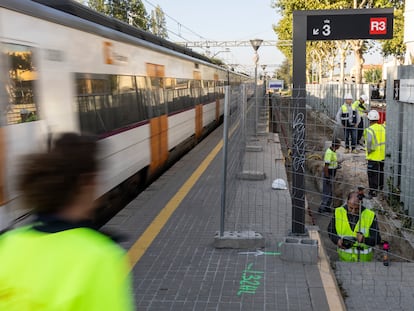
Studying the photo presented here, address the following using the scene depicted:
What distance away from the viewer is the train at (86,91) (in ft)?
15.6

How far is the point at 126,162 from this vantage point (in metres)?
8.39

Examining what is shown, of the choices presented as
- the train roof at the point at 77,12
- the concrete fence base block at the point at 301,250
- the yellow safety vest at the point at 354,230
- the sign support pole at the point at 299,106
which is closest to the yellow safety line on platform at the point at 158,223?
the concrete fence base block at the point at 301,250

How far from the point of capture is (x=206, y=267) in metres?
5.52

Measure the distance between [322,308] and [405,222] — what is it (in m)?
4.57

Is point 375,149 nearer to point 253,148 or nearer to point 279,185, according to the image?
point 279,185

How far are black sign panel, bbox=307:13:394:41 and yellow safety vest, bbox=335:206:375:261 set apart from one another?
260 cm

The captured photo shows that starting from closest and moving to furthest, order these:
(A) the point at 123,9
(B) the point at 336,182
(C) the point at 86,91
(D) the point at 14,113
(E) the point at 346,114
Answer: (D) the point at 14,113 < (C) the point at 86,91 < (B) the point at 336,182 < (E) the point at 346,114 < (A) the point at 123,9

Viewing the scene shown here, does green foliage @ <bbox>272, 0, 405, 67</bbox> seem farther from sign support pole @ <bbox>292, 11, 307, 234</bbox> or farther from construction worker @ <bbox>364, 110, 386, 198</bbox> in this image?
sign support pole @ <bbox>292, 11, 307, 234</bbox>

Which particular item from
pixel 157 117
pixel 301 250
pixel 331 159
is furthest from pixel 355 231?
pixel 157 117

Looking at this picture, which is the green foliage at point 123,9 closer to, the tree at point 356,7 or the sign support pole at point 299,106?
the tree at point 356,7

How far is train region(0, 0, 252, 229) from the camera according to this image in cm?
→ 477

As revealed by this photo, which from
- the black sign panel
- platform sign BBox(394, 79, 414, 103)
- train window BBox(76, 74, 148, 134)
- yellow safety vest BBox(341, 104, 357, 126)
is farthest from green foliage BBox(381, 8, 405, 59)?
the black sign panel

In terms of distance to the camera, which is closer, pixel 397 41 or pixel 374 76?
pixel 397 41

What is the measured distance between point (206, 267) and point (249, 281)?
23.0 inches
